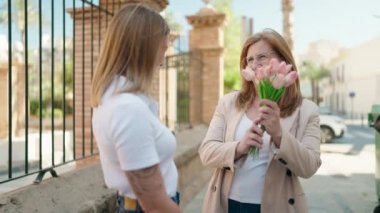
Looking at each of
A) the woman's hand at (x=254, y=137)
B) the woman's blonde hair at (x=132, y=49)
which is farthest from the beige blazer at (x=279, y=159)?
the woman's blonde hair at (x=132, y=49)

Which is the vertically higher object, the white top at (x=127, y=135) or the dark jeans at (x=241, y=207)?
the white top at (x=127, y=135)

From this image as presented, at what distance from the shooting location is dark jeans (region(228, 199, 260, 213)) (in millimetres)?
1968

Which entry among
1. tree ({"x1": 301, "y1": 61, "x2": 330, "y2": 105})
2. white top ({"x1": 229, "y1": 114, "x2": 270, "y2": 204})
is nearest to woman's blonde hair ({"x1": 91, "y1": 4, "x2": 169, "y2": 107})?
white top ({"x1": 229, "y1": 114, "x2": 270, "y2": 204})

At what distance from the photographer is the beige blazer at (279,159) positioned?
6.12ft

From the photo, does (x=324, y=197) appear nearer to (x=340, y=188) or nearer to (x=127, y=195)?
(x=340, y=188)

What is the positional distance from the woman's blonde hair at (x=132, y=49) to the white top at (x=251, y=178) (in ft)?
2.67

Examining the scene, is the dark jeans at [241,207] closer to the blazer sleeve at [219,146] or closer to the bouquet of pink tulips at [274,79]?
the blazer sleeve at [219,146]

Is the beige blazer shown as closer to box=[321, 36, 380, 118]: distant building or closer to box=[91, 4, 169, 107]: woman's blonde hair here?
box=[91, 4, 169, 107]: woman's blonde hair

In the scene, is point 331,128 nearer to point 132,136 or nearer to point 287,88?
point 287,88

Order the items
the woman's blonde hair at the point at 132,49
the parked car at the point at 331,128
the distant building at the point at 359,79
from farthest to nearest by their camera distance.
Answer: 1. the distant building at the point at 359,79
2. the parked car at the point at 331,128
3. the woman's blonde hair at the point at 132,49

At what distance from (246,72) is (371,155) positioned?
1076 cm

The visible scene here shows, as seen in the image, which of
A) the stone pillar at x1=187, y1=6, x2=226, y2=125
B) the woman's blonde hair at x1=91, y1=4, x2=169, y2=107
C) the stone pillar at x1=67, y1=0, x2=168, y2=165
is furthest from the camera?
the stone pillar at x1=187, y1=6, x2=226, y2=125

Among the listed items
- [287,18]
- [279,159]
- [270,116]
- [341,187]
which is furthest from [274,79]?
[287,18]

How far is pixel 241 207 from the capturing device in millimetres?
1990
